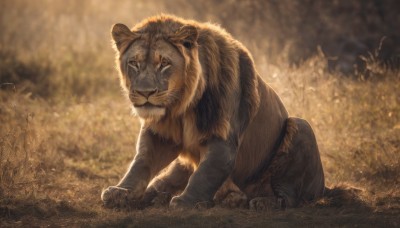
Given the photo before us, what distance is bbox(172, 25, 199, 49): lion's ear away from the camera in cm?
550

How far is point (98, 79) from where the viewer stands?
12.0 meters

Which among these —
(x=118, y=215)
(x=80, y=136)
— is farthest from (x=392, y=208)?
(x=80, y=136)

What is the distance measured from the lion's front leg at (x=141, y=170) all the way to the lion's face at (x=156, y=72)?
381 millimetres

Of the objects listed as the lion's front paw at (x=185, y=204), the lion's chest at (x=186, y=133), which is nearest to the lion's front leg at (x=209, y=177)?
the lion's front paw at (x=185, y=204)

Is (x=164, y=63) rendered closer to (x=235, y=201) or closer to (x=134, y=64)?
(x=134, y=64)

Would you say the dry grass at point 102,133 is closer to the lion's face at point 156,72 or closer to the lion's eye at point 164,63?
the lion's face at point 156,72

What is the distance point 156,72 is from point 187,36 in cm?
40

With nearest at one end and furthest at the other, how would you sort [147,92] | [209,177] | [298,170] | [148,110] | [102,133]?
1. [147,92]
2. [148,110]
3. [209,177]
4. [298,170]
5. [102,133]

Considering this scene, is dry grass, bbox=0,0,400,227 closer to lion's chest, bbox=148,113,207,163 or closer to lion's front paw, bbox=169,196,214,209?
lion's front paw, bbox=169,196,214,209

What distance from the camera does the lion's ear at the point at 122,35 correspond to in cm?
561

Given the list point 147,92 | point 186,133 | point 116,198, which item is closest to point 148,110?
point 147,92

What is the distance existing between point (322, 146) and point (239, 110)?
2.61m

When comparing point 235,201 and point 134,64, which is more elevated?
point 134,64

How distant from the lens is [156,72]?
5371 mm
